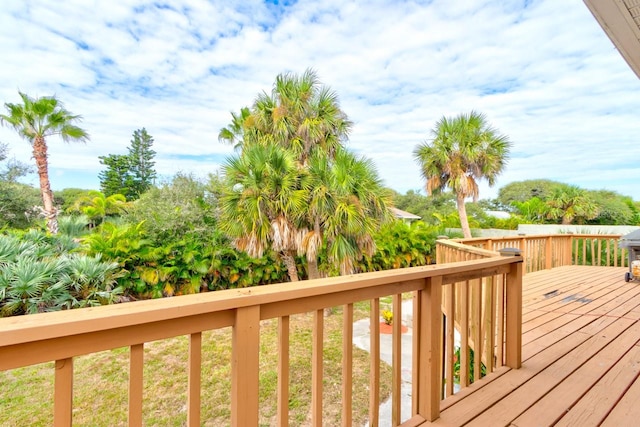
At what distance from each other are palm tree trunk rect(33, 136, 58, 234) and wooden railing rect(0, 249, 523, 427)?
40.9 ft

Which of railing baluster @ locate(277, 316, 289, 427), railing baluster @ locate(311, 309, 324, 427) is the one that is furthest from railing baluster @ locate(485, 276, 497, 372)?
railing baluster @ locate(277, 316, 289, 427)

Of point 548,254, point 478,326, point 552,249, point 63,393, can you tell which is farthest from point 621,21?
point 552,249

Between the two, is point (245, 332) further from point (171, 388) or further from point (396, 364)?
point (171, 388)

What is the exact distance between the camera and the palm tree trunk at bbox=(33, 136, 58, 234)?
403 inches

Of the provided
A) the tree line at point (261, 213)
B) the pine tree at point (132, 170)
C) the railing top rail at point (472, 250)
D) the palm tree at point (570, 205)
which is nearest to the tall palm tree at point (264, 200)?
the tree line at point (261, 213)

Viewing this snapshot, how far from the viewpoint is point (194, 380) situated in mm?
946

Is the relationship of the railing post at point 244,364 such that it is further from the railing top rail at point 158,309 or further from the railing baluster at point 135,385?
the railing baluster at point 135,385

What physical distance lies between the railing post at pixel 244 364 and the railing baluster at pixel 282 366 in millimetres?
129

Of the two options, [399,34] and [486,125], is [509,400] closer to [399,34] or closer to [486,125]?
[399,34]

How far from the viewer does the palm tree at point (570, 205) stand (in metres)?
14.3

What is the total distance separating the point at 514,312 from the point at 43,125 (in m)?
13.6

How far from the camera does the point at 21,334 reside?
640 millimetres

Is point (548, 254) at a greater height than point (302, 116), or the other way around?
point (302, 116)

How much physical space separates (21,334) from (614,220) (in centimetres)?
2063
